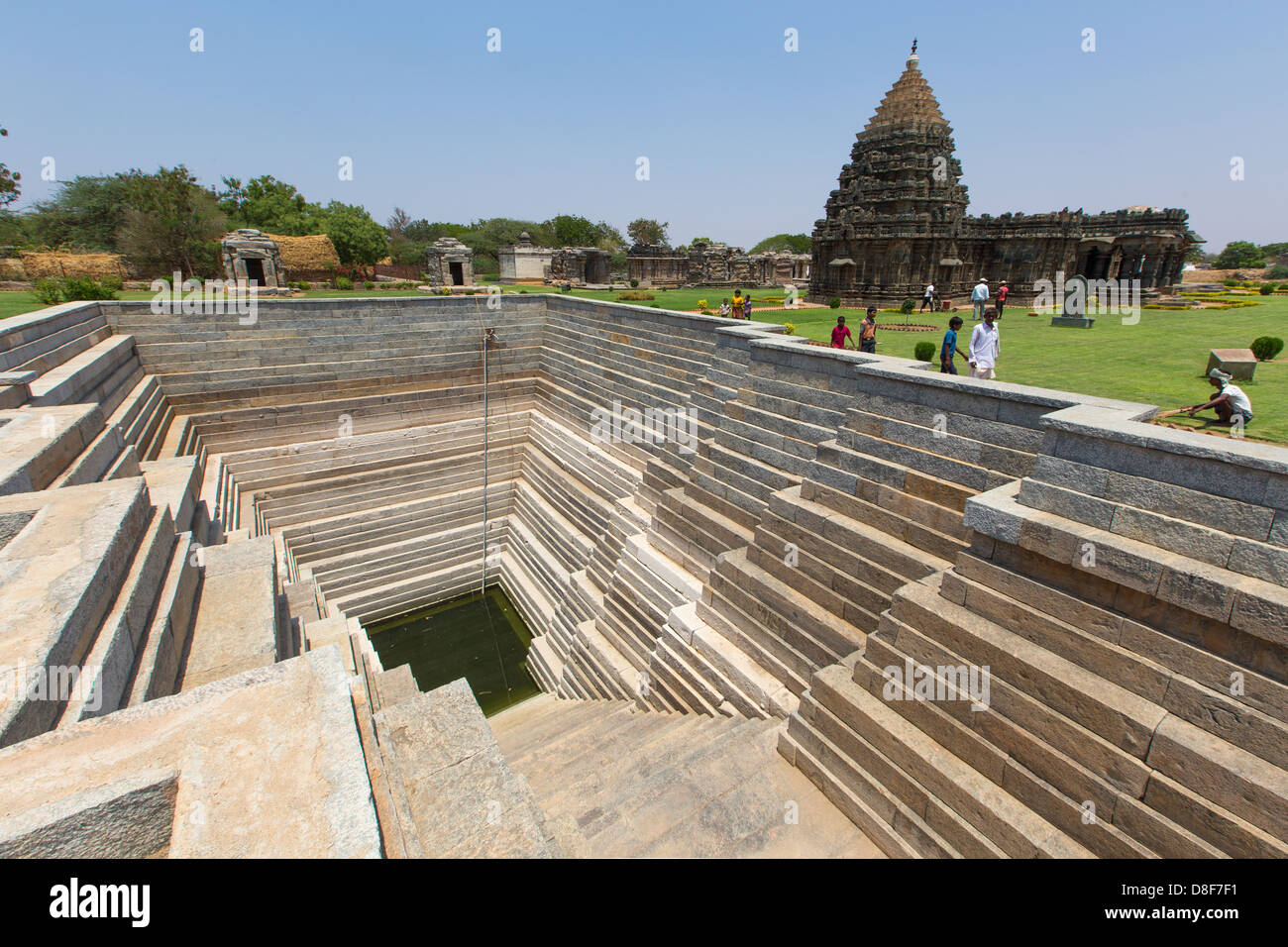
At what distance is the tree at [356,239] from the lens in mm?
40812

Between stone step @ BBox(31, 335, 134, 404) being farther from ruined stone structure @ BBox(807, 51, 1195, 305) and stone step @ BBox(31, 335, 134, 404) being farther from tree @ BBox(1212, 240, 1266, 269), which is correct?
tree @ BBox(1212, 240, 1266, 269)

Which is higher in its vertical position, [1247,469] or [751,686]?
[1247,469]

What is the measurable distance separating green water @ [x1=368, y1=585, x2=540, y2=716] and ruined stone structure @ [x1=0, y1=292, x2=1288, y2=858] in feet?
3.44

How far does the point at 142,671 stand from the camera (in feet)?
12.4

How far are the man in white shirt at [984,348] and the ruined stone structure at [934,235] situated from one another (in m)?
21.4

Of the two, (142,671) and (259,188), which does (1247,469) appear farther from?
(259,188)

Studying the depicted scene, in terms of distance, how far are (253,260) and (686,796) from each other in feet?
88.3

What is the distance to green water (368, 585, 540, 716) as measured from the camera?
36.0 ft

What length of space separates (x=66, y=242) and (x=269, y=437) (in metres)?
37.1

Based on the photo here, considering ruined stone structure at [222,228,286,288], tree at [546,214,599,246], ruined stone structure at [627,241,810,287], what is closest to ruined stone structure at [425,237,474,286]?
ruined stone structure at [222,228,286,288]

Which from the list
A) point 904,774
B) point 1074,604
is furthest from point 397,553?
point 1074,604
